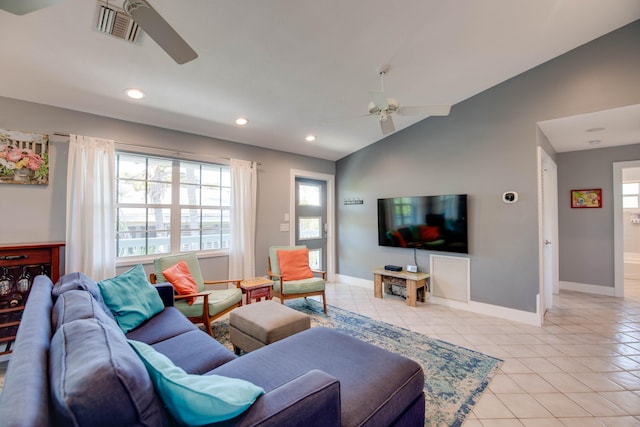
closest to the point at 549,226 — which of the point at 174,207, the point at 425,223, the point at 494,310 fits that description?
the point at 494,310

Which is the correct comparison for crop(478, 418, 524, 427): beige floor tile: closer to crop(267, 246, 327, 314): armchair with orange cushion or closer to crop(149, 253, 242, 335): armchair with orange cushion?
crop(267, 246, 327, 314): armchair with orange cushion

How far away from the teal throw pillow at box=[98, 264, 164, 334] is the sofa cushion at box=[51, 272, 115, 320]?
0.22 ft

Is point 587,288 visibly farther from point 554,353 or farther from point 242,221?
point 242,221

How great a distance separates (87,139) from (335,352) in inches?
133

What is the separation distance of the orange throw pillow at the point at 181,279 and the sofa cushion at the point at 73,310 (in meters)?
1.25

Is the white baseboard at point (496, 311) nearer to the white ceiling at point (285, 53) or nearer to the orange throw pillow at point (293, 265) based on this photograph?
the orange throw pillow at point (293, 265)

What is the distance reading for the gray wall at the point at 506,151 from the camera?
2.91 m

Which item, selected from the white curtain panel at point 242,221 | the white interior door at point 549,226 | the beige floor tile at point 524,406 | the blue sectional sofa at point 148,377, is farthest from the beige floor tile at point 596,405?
the white curtain panel at point 242,221

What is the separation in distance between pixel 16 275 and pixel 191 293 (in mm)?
1583

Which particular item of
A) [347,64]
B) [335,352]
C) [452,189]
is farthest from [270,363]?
[452,189]

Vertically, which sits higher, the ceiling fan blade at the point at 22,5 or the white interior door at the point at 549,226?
the ceiling fan blade at the point at 22,5

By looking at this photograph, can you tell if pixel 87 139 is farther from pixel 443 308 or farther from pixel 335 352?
pixel 443 308

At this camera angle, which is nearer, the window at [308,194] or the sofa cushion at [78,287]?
the sofa cushion at [78,287]

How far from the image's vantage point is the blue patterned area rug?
191cm
